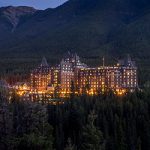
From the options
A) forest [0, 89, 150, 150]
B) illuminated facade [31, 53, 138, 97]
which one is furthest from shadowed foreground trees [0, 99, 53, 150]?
illuminated facade [31, 53, 138, 97]

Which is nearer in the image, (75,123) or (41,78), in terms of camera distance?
(75,123)

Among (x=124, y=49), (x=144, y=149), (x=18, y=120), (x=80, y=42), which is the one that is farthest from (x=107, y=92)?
(x=80, y=42)

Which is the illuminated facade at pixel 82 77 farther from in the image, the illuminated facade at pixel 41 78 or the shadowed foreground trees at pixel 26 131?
the shadowed foreground trees at pixel 26 131

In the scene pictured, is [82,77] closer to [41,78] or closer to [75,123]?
[41,78]

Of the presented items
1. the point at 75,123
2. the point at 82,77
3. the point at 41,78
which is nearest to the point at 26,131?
the point at 75,123

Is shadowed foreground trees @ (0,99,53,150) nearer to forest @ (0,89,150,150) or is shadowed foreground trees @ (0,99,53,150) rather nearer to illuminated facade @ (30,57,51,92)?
forest @ (0,89,150,150)

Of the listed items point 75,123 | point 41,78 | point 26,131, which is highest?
point 41,78
